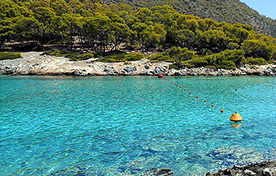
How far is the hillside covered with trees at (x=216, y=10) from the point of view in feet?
497

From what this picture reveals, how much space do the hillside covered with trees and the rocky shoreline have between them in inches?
4153

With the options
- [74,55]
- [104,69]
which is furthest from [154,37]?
[74,55]

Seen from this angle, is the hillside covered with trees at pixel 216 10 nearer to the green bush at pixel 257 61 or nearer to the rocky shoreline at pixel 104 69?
the green bush at pixel 257 61

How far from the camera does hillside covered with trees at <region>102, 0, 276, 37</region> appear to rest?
151m

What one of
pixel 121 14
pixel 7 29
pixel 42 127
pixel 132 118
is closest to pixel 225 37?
pixel 121 14

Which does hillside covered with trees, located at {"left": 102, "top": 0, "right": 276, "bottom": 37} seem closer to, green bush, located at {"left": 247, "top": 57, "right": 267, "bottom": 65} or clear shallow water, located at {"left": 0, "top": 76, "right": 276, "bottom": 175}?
green bush, located at {"left": 247, "top": 57, "right": 267, "bottom": 65}

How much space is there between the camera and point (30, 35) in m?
73.8

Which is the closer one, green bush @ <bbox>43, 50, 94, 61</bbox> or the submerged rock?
the submerged rock

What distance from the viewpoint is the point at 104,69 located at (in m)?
54.8

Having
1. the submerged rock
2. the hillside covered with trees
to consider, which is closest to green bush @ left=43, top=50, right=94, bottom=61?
Result: the submerged rock

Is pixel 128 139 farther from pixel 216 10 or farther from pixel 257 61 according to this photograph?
pixel 216 10

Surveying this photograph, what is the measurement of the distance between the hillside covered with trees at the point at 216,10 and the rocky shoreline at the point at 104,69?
4153 inches

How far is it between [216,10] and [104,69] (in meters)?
147

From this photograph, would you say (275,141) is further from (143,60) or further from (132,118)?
(143,60)
